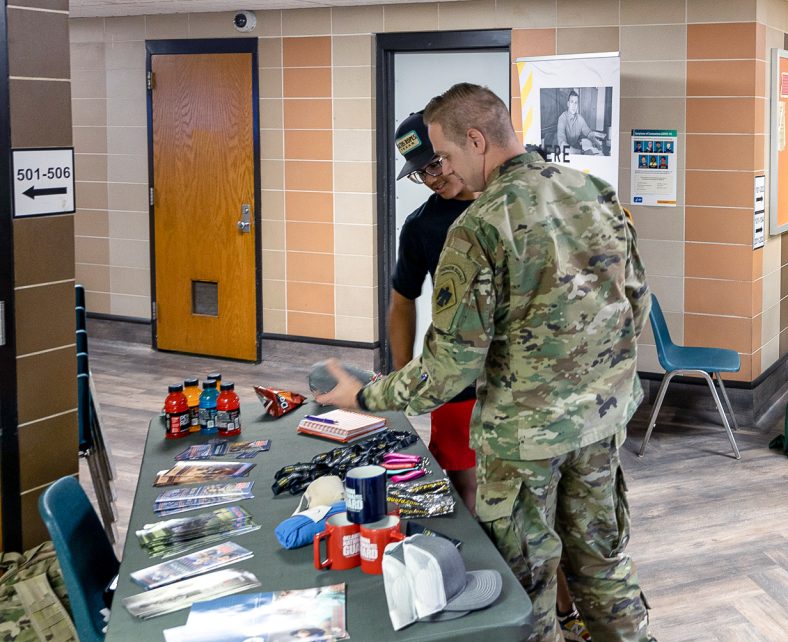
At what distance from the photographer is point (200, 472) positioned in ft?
8.69

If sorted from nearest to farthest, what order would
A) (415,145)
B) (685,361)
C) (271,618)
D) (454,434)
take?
(271,618) → (415,145) → (454,434) → (685,361)

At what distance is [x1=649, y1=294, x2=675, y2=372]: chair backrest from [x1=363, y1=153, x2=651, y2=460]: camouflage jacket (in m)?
2.93

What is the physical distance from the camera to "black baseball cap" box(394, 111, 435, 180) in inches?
121

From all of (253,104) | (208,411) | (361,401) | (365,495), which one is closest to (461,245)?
(361,401)

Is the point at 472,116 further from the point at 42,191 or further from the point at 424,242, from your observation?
the point at 42,191

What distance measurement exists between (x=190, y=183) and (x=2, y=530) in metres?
4.69

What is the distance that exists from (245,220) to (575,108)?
2.67 metres

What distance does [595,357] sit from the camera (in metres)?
2.35

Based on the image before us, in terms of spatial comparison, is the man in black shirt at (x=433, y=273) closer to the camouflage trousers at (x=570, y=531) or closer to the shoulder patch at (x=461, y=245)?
the camouflage trousers at (x=570, y=531)

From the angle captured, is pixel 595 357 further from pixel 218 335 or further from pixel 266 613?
pixel 218 335

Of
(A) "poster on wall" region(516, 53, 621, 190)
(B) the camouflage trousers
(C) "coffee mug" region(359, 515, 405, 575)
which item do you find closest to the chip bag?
(B) the camouflage trousers

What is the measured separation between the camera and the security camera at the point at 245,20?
22.9 feet

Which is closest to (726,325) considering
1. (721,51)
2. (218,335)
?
(721,51)

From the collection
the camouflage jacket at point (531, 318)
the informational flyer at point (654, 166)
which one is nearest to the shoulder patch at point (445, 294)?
the camouflage jacket at point (531, 318)
